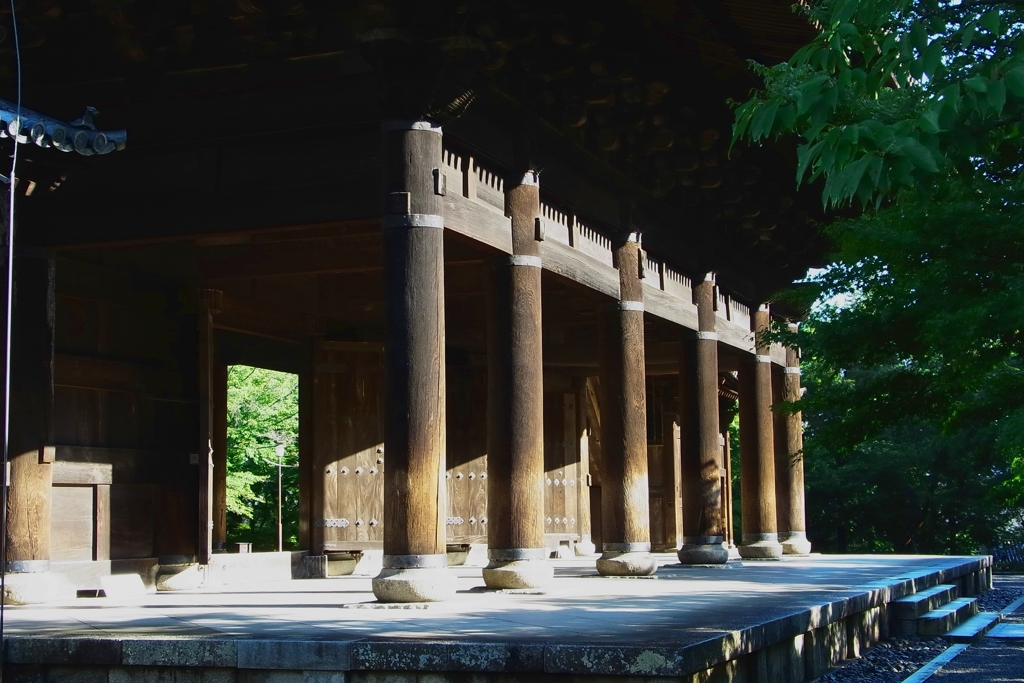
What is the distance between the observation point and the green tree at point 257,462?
108ft

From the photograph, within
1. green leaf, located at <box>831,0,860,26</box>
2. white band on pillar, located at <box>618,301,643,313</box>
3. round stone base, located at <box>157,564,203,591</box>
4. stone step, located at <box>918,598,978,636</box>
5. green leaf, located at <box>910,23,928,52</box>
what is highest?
white band on pillar, located at <box>618,301,643,313</box>

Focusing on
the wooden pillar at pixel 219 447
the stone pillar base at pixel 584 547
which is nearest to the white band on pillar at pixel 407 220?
the wooden pillar at pixel 219 447

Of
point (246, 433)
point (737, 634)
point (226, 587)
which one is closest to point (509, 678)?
point (737, 634)

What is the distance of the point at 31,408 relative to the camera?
10273mm

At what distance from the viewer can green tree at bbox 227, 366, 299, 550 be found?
1294 inches

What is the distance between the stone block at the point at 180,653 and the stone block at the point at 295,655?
7 centimetres

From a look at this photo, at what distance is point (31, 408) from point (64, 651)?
4.01m

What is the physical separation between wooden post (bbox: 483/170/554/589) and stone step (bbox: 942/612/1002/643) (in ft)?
13.2

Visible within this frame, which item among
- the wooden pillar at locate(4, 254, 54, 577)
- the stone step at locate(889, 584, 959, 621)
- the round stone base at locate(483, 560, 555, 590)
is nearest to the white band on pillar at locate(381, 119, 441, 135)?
the wooden pillar at locate(4, 254, 54, 577)

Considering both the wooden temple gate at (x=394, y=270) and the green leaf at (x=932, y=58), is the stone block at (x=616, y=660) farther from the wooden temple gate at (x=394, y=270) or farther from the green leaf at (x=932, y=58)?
Result: the green leaf at (x=932, y=58)

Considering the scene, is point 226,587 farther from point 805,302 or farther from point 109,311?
point 805,302

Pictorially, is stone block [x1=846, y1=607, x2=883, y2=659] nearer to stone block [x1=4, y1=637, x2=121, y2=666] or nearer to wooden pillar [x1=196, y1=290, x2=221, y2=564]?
stone block [x1=4, y1=637, x2=121, y2=666]

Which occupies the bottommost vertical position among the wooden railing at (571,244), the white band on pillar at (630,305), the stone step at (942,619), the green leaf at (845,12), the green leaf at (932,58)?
the stone step at (942,619)

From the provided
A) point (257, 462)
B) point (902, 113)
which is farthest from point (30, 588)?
point (257, 462)
